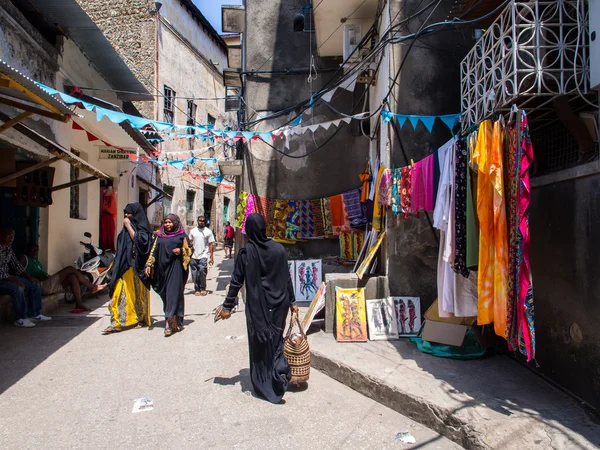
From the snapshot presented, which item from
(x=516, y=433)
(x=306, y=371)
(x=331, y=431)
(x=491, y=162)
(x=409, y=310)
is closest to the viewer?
(x=516, y=433)

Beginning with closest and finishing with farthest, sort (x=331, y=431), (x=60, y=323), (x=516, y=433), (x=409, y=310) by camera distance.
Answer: (x=516, y=433) → (x=331, y=431) → (x=409, y=310) → (x=60, y=323)

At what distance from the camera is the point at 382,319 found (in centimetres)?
591

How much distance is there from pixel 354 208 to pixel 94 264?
5400 mm

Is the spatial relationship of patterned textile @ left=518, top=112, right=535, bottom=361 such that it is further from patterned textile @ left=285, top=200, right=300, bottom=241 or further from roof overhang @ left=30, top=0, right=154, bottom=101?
roof overhang @ left=30, top=0, right=154, bottom=101

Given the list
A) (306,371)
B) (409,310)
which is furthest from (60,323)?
(409,310)

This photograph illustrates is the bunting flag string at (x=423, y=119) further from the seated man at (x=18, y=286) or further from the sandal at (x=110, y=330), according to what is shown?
the seated man at (x=18, y=286)

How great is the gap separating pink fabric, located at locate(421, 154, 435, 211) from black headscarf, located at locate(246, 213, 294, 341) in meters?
1.93

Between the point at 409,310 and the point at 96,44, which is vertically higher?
the point at 96,44

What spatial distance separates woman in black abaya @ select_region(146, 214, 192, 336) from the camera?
6.79 meters

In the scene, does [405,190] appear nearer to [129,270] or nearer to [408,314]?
[408,314]

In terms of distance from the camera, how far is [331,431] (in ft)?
12.0

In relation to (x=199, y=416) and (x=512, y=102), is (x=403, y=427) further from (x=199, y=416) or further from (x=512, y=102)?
(x=512, y=102)

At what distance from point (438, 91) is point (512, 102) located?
94.3 inches

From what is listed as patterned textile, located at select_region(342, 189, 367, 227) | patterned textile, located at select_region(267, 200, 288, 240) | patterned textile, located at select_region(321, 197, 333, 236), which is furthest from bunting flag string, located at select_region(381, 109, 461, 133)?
patterned textile, located at select_region(267, 200, 288, 240)
